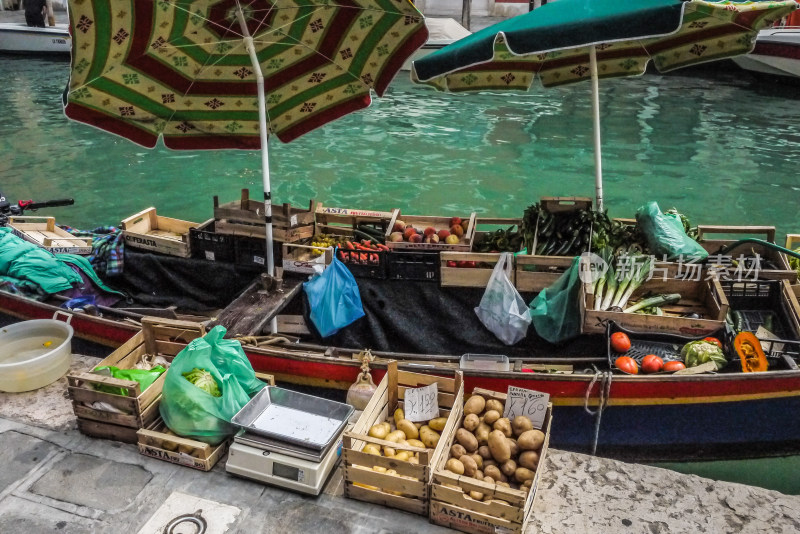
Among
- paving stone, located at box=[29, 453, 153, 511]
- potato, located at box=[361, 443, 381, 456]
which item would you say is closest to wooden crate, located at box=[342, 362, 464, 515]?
potato, located at box=[361, 443, 381, 456]

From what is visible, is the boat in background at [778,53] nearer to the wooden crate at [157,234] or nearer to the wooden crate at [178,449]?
the wooden crate at [157,234]

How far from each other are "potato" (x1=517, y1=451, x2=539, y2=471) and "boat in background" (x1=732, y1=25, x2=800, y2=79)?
889 inches

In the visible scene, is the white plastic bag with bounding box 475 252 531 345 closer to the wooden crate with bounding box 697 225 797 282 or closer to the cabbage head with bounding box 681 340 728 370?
the cabbage head with bounding box 681 340 728 370

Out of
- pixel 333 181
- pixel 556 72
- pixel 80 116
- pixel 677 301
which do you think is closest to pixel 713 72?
pixel 333 181

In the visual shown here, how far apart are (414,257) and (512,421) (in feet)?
7.10

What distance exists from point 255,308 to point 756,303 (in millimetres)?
4510

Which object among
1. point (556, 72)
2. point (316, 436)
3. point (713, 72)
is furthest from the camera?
point (713, 72)

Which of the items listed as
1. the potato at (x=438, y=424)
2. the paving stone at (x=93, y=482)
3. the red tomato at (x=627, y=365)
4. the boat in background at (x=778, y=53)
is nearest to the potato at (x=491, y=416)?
the potato at (x=438, y=424)

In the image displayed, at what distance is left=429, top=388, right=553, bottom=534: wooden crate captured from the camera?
3.55 m

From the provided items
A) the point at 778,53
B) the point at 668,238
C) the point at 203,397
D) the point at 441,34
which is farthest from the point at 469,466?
the point at 778,53

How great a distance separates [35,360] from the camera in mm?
4984

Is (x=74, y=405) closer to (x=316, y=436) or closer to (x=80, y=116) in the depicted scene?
(x=316, y=436)

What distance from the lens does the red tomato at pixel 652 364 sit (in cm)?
495

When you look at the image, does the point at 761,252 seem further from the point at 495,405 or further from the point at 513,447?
the point at 513,447
